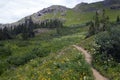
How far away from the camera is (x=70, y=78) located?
868 inches

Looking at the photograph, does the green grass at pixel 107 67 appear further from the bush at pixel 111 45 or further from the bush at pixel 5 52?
the bush at pixel 5 52

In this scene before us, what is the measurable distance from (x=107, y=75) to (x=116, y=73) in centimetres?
104

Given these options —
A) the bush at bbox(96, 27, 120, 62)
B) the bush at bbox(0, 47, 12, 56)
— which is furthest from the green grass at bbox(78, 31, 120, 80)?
the bush at bbox(0, 47, 12, 56)

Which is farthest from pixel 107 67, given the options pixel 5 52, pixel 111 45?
pixel 5 52

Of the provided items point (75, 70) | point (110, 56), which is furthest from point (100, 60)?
point (75, 70)

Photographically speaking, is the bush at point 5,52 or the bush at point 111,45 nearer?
the bush at point 111,45

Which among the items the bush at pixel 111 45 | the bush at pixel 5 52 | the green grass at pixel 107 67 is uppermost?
the bush at pixel 111 45

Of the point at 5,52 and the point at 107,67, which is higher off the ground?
the point at 107,67

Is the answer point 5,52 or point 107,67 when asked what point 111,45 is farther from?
point 5,52

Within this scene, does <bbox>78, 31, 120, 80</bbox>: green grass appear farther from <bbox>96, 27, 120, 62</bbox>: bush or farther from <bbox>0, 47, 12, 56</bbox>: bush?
<bbox>0, 47, 12, 56</bbox>: bush

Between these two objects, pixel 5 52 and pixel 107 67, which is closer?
pixel 107 67

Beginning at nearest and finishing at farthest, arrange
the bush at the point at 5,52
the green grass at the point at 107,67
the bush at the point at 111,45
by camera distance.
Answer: the green grass at the point at 107,67
the bush at the point at 111,45
the bush at the point at 5,52

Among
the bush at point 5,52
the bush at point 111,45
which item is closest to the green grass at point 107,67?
the bush at point 111,45

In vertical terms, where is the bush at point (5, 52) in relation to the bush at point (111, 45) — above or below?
below
